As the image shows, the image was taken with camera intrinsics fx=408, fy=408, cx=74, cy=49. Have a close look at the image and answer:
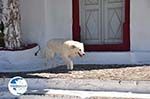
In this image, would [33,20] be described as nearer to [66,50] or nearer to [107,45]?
[107,45]

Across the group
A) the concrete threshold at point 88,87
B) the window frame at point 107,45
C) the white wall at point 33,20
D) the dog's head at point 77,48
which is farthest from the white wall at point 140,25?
the concrete threshold at point 88,87

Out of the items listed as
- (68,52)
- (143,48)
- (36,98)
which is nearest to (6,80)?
(36,98)

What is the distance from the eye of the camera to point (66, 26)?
11070 millimetres

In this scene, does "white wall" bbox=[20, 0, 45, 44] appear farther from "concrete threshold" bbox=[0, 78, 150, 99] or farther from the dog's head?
"concrete threshold" bbox=[0, 78, 150, 99]

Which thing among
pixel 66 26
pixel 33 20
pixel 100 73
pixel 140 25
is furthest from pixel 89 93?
pixel 33 20

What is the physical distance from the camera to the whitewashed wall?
10.4 meters

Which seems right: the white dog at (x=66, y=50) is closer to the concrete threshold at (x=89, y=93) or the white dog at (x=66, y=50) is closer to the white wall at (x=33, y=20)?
the white wall at (x=33, y=20)

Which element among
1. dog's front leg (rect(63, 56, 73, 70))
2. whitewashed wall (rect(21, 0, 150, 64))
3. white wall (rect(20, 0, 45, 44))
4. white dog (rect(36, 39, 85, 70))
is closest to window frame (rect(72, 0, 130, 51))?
whitewashed wall (rect(21, 0, 150, 64))

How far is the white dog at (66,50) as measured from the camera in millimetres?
8945

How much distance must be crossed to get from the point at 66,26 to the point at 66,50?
6.46ft

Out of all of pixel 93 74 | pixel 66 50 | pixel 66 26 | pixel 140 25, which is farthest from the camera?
pixel 66 26

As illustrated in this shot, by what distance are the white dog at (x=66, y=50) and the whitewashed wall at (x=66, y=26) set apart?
0.94m

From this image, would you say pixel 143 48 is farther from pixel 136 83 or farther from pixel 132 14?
pixel 136 83

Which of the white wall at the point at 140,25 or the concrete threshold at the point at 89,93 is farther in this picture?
the white wall at the point at 140,25
